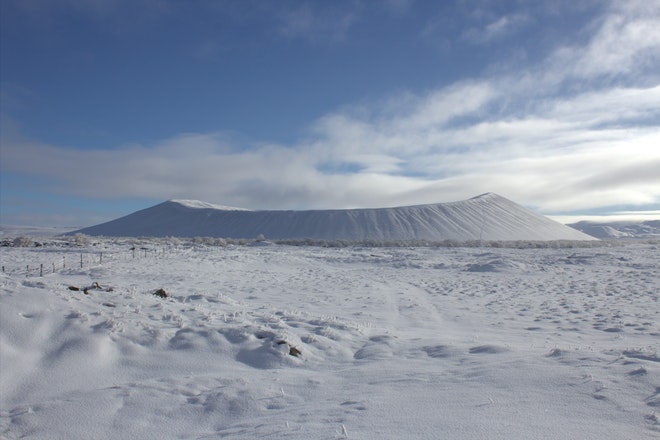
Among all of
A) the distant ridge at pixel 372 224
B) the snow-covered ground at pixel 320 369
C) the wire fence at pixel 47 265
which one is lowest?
the snow-covered ground at pixel 320 369

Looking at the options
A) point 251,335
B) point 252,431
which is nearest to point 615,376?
point 252,431

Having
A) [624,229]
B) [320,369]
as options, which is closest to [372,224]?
[320,369]

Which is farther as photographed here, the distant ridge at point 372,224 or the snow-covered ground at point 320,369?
the distant ridge at point 372,224

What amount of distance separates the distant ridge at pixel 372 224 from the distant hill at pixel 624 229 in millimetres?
76380

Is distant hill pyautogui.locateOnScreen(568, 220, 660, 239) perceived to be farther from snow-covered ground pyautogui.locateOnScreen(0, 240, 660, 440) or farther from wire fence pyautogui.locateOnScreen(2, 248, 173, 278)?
snow-covered ground pyautogui.locateOnScreen(0, 240, 660, 440)

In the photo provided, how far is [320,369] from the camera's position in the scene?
19.4 feet

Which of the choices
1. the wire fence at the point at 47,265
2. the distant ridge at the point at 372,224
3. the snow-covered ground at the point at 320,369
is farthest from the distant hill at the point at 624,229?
the snow-covered ground at the point at 320,369

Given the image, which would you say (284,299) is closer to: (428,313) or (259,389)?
(428,313)

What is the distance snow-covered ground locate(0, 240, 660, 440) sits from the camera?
398 cm

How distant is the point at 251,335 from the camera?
6.86 metres

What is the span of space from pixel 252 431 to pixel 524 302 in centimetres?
990

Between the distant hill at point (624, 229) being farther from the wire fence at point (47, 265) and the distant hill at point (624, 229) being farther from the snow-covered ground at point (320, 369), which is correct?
the snow-covered ground at point (320, 369)

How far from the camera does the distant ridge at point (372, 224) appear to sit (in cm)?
5516

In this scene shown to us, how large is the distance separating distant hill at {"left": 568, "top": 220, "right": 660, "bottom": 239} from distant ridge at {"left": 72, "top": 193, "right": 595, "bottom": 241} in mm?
76380
